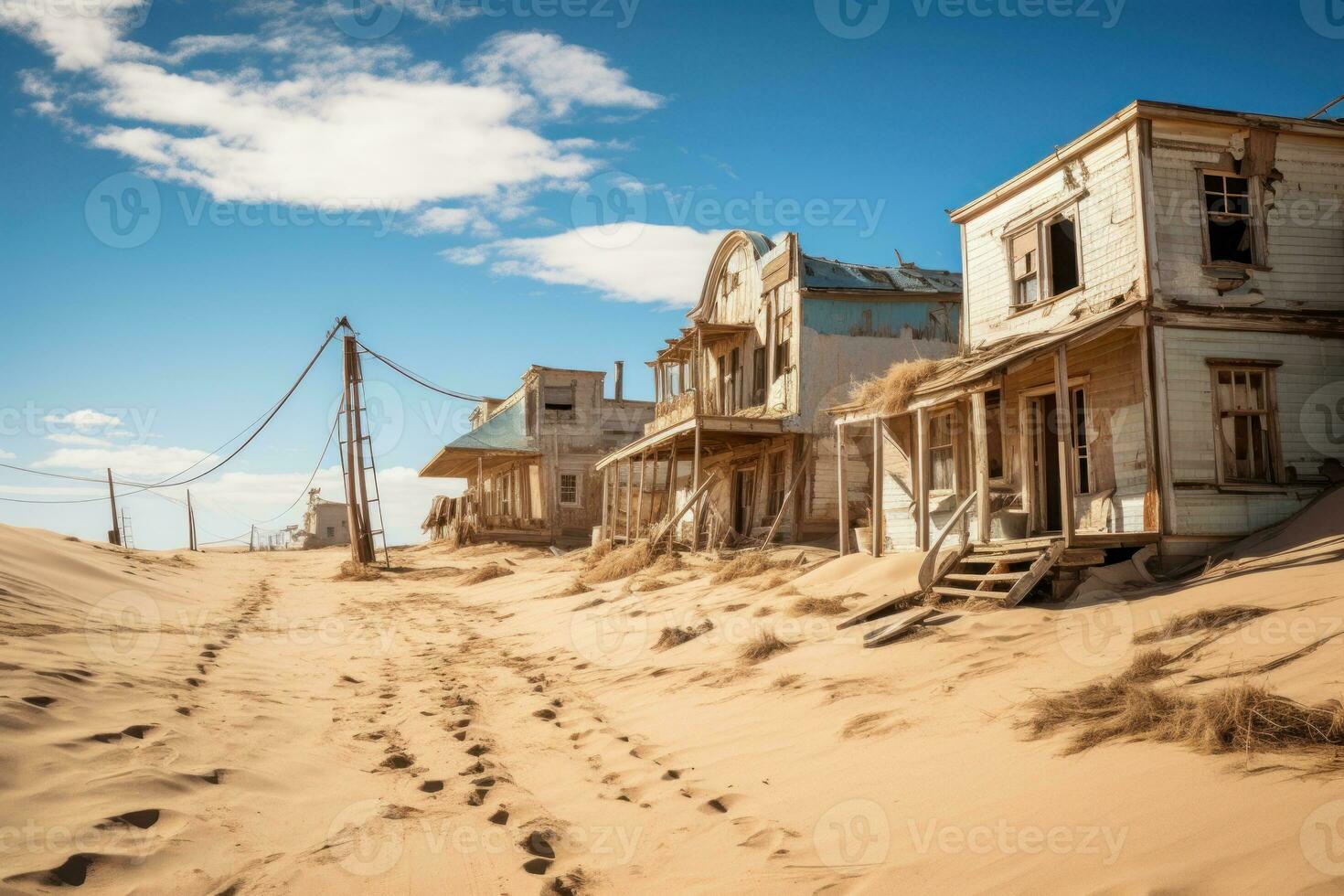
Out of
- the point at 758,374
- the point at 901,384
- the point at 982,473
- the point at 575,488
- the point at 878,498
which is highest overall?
the point at 758,374

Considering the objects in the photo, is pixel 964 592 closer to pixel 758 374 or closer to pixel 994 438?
pixel 994 438

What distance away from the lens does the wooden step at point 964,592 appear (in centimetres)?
929

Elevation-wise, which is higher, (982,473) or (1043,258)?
(1043,258)

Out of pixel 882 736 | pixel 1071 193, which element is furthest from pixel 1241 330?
pixel 882 736

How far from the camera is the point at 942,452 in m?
16.1

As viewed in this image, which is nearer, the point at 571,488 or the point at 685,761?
the point at 685,761

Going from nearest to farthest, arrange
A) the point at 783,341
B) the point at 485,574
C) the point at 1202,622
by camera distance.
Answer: the point at 1202,622 → the point at 783,341 → the point at 485,574

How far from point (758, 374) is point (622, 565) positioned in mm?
6990

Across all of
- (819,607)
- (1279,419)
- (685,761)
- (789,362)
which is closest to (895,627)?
(819,607)

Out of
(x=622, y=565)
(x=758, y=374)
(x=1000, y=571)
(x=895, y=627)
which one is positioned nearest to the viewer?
(x=895, y=627)

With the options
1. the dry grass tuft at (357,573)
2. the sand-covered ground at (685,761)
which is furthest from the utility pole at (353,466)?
the sand-covered ground at (685,761)

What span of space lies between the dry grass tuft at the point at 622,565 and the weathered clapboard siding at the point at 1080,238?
7.18 metres

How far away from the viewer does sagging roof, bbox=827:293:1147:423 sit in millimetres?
A: 10672

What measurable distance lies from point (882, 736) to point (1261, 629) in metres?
2.81
